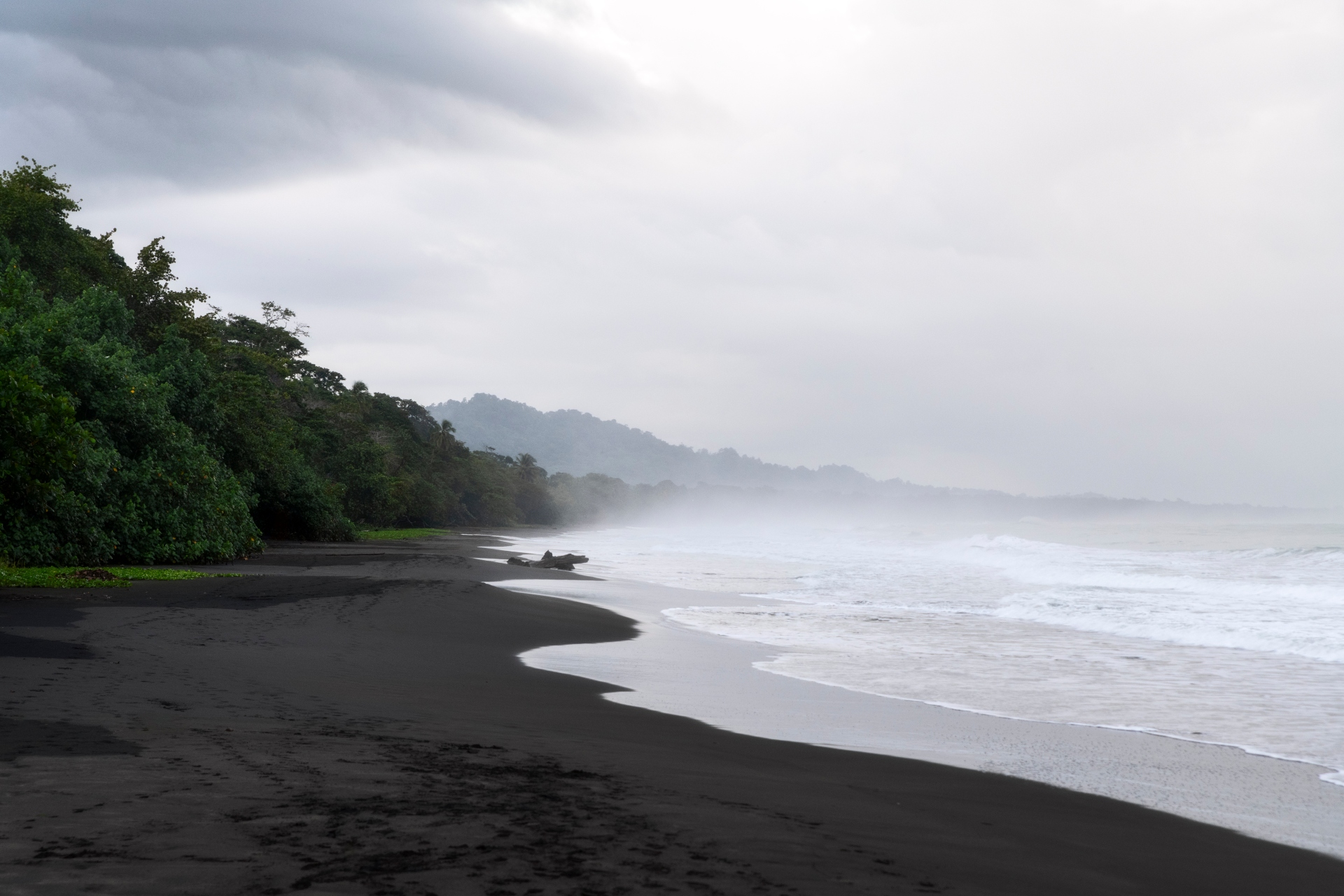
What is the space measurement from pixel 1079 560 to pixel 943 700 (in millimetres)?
23712

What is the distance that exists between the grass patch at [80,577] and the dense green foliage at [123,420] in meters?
1.27

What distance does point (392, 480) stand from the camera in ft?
175

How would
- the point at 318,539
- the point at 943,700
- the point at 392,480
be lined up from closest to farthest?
the point at 943,700 < the point at 318,539 < the point at 392,480

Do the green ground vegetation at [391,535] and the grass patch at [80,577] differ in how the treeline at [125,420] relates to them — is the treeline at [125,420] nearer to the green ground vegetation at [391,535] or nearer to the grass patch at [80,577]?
the grass patch at [80,577]

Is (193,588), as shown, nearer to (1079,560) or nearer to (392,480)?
(1079,560)

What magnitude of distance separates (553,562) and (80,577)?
13.7m

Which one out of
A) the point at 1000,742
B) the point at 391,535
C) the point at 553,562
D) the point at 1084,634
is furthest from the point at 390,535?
the point at 1000,742

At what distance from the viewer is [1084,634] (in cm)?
1323

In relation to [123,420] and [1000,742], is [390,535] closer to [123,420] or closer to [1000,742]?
[123,420]

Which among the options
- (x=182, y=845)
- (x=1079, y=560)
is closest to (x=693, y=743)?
(x=182, y=845)

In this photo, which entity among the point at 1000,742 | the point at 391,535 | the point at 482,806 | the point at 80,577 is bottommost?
the point at 391,535

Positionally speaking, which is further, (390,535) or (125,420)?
(390,535)

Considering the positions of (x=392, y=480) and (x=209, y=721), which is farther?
(x=392, y=480)

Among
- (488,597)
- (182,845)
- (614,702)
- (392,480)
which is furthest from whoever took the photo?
(392,480)
